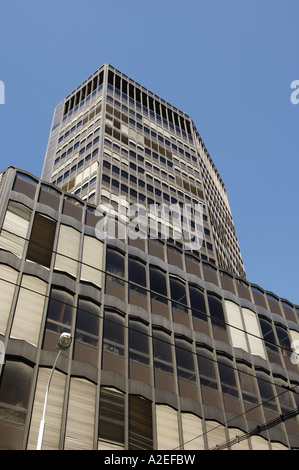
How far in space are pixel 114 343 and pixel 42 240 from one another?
7410 mm

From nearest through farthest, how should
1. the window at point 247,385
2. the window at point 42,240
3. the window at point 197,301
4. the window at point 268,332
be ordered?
the window at point 42,240
the window at point 247,385
the window at point 197,301
the window at point 268,332

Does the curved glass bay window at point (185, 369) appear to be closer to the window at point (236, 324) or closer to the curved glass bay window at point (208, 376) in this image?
the curved glass bay window at point (208, 376)

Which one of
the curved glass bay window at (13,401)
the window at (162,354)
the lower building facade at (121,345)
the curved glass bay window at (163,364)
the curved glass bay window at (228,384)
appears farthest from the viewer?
the curved glass bay window at (228,384)

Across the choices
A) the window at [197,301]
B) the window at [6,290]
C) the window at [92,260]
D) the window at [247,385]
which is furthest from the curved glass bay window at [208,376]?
the window at [6,290]

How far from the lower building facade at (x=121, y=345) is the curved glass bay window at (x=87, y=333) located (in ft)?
0.22

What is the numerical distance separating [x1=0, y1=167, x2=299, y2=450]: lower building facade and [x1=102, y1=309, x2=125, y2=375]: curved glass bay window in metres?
0.07

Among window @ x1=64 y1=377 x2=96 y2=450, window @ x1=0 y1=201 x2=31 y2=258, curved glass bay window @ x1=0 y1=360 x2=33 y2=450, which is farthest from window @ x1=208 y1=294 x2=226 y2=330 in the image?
curved glass bay window @ x1=0 y1=360 x2=33 y2=450

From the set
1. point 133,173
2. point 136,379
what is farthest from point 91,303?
point 133,173

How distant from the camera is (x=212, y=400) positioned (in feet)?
82.7

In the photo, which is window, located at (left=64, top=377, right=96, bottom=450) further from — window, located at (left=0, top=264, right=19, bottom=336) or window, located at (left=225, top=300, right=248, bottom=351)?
window, located at (left=225, top=300, right=248, bottom=351)

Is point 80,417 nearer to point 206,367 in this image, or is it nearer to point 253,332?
point 206,367

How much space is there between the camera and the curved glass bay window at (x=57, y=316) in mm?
21312

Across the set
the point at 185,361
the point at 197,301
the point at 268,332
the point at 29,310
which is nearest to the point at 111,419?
the point at 29,310

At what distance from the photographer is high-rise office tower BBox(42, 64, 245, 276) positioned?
6031 cm
